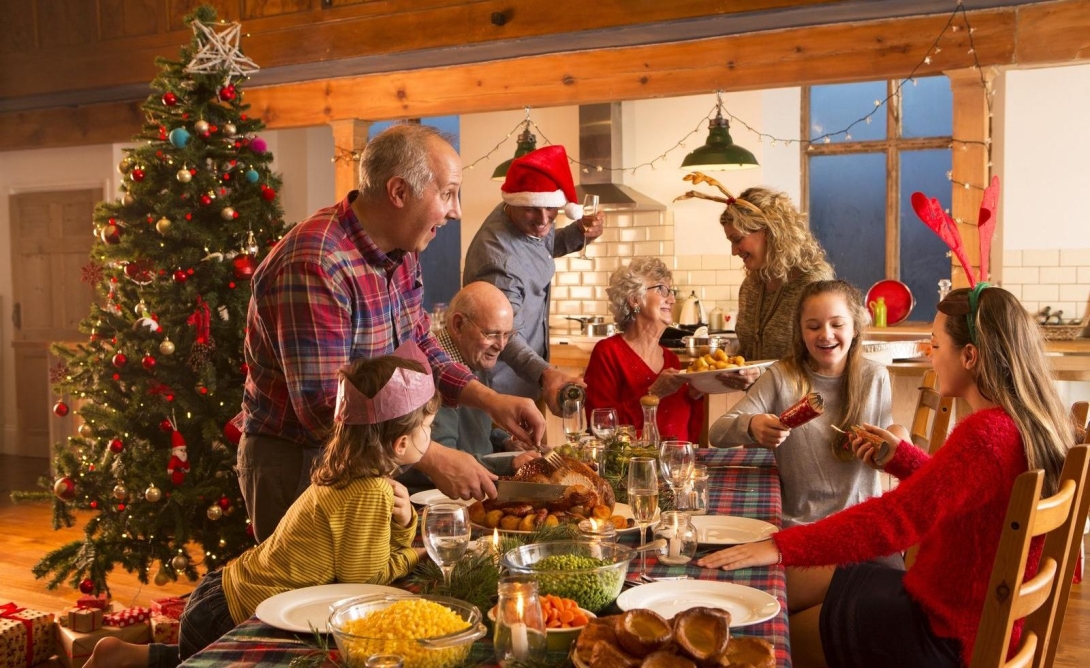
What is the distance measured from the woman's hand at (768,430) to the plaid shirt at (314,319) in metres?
1.04

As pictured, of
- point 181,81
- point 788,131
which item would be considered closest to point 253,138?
point 181,81

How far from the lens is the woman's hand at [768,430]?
2945mm

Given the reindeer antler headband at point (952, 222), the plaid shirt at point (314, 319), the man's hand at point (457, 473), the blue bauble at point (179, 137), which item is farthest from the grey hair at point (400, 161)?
the blue bauble at point (179, 137)

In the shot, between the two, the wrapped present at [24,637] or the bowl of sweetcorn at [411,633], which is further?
the wrapped present at [24,637]

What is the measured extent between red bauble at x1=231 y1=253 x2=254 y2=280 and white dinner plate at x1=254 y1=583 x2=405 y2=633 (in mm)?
2918

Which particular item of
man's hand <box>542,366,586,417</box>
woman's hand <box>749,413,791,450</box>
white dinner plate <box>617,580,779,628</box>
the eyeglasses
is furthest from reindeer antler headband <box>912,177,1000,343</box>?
white dinner plate <box>617,580,779,628</box>

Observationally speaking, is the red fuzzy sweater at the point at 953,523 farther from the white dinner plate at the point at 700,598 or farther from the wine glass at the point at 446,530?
the wine glass at the point at 446,530

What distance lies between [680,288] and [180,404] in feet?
17.5

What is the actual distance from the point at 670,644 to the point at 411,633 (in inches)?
14.2

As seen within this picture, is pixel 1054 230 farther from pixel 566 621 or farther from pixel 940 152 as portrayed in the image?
pixel 566 621

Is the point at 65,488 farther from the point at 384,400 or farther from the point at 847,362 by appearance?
the point at 847,362

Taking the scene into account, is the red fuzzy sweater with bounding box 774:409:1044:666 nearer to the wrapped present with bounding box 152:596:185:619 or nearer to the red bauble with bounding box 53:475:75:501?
the wrapped present with bounding box 152:596:185:619

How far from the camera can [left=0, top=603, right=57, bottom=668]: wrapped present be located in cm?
364

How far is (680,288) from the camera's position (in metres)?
9.12
